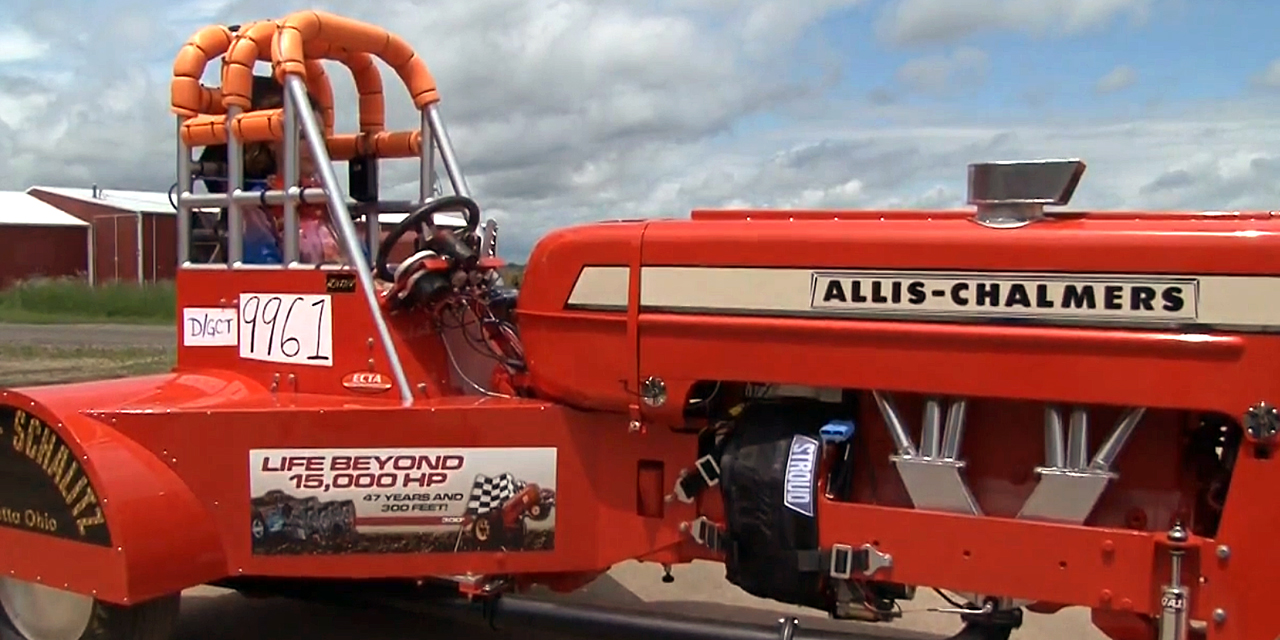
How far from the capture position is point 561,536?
13.0 ft

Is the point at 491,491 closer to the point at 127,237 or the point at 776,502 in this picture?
the point at 776,502

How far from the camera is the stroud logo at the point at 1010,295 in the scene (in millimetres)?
3051

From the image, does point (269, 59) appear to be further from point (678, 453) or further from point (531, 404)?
point (678, 453)

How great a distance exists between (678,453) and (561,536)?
46 cm

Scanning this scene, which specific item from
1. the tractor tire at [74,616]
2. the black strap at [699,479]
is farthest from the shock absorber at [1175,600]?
the tractor tire at [74,616]

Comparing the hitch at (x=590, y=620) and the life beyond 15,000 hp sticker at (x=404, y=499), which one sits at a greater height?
the life beyond 15,000 hp sticker at (x=404, y=499)

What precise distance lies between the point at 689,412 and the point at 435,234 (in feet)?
3.99

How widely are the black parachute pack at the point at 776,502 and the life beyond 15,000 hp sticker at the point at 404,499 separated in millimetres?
645

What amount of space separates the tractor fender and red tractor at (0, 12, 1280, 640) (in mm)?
11

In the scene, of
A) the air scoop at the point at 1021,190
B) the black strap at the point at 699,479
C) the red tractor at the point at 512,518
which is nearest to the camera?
the air scoop at the point at 1021,190

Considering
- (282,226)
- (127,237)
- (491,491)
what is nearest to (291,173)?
(282,226)

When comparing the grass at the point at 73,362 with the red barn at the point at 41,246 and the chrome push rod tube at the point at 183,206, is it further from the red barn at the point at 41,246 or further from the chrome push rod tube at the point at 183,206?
the red barn at the point at 41,246

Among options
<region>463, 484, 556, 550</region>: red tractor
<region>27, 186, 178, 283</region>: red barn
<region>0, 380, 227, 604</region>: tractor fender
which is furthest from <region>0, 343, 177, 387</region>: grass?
<region>27, 186, 178, 283</region>: red barn

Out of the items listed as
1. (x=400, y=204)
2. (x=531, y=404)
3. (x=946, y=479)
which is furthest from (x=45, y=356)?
(x=946, y=479)
